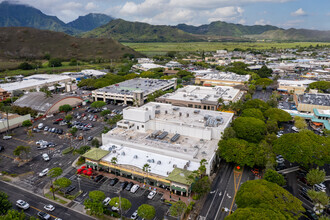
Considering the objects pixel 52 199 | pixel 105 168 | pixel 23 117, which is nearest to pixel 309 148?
pixel 105 168

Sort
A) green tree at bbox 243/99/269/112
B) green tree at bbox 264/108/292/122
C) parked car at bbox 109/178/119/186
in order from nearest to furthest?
parked car at bbox 109/178/119/186, green tree at bbox 264/108/292/122, green tree at bbox 243/99/269/112

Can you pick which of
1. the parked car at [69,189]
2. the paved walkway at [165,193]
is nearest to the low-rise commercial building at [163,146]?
the paved walkway at [165,193]

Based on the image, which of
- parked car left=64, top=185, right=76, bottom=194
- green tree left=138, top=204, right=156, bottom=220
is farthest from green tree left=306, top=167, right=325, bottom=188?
parked car left=64, top=185, right=76, bottom=194

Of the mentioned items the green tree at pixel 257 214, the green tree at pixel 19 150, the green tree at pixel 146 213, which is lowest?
the green tree at pixel 146 213

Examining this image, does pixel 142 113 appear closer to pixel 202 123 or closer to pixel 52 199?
pixel 202 123

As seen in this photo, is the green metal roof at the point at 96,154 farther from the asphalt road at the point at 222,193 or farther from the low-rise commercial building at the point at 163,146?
the asphalt road at the point at 222,193

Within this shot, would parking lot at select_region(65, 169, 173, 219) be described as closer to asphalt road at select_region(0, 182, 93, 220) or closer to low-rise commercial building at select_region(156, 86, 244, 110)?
asphalt road at select_region(0, 182, 93, 220)
